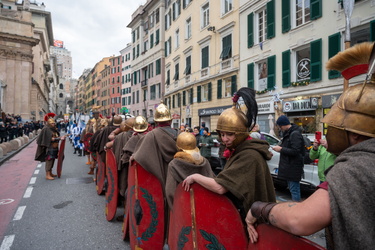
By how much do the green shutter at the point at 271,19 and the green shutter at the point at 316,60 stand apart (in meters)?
2.88

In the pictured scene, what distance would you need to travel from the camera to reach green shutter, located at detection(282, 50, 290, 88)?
13883 millimetres

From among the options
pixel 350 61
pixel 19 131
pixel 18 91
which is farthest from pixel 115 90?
pixel 350 61

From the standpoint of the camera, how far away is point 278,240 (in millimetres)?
1359

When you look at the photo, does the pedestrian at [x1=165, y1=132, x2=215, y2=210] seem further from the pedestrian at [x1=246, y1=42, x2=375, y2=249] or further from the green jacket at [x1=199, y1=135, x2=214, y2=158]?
the green jacket at [x1=199, y1=135, x2=214, y2=158]

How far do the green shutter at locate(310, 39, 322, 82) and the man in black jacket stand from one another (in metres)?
8.77

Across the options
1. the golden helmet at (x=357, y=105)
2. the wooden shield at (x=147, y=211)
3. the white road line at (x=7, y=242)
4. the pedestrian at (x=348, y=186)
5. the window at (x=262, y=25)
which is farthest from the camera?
the window at (x=262, y=25)

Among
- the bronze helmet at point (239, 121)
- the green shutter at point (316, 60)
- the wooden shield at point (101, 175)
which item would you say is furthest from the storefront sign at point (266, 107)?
the bronze helmet at point (239, 121)

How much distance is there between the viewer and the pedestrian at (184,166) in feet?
8.26

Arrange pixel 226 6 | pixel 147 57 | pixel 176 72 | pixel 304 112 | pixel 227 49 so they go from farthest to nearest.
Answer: pixel 147 57 → pixel 176 72 → pixel 226 6 → pixel 227 49 → pixel 304 112

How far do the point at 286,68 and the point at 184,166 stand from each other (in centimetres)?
1302

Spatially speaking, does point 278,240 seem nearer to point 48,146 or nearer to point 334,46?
point 48,146

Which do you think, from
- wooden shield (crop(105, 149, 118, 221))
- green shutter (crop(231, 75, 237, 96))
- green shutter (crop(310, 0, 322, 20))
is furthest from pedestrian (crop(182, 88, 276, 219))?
green shutter (crop(231, 75, 237, 96))

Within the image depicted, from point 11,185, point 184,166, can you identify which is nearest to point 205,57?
point 11,185

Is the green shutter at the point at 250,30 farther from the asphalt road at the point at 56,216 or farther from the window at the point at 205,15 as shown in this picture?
the asphalt road at the point at 56,216
